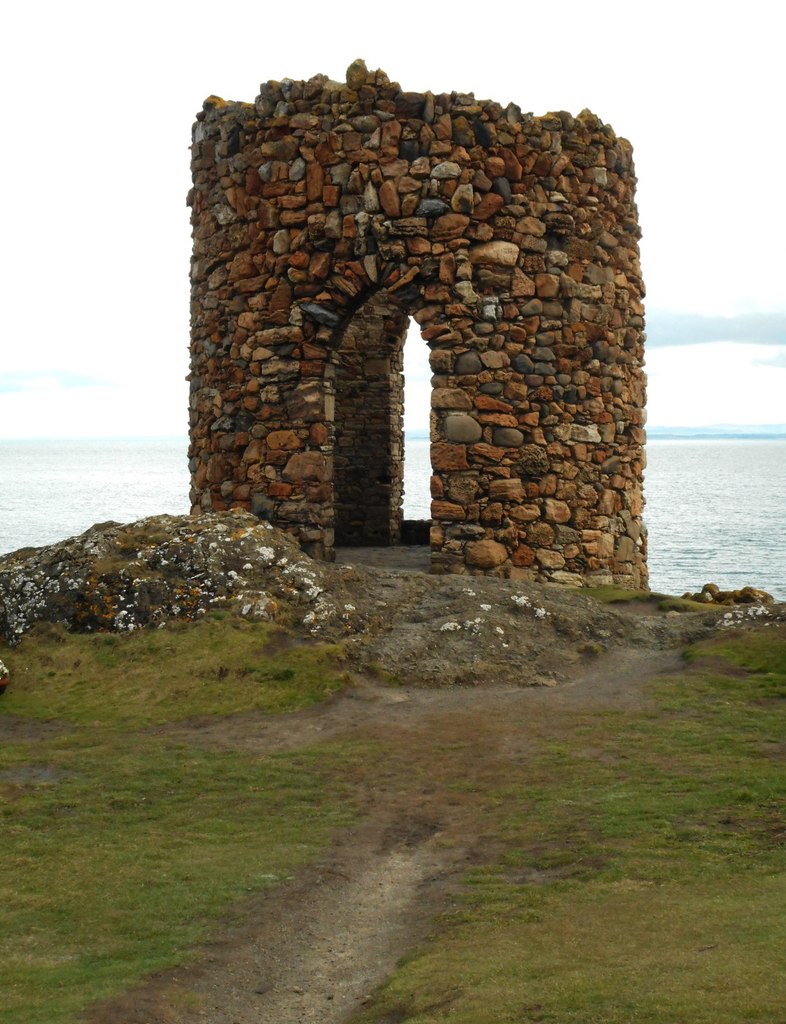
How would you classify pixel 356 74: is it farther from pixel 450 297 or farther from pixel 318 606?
pixel 318 606

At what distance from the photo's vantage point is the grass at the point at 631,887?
4.62m

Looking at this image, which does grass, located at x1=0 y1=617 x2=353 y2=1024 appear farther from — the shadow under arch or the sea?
the sea

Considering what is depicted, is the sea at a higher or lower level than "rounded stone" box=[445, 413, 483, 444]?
lower

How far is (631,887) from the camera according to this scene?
20.3 feet

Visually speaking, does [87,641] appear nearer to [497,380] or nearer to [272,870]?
[272,870]

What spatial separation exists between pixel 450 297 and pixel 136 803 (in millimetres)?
9282

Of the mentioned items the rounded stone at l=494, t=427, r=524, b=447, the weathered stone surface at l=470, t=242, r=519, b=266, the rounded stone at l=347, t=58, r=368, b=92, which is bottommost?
the rounded stone at l=494, t=427, r=524, b=447

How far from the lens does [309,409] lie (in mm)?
15898

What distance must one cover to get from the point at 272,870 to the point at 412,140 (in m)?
11.2

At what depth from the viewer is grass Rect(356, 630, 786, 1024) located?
182 inches

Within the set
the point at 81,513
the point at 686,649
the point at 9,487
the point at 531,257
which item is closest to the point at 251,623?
the point at 686,649

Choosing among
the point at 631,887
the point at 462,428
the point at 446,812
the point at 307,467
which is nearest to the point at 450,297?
the point at 462,428

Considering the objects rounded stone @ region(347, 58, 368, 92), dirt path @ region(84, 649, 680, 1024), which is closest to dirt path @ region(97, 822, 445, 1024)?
dirt path @ region(84, 649, 680, 1024)

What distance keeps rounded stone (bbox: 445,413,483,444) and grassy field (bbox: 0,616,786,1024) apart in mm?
4822
